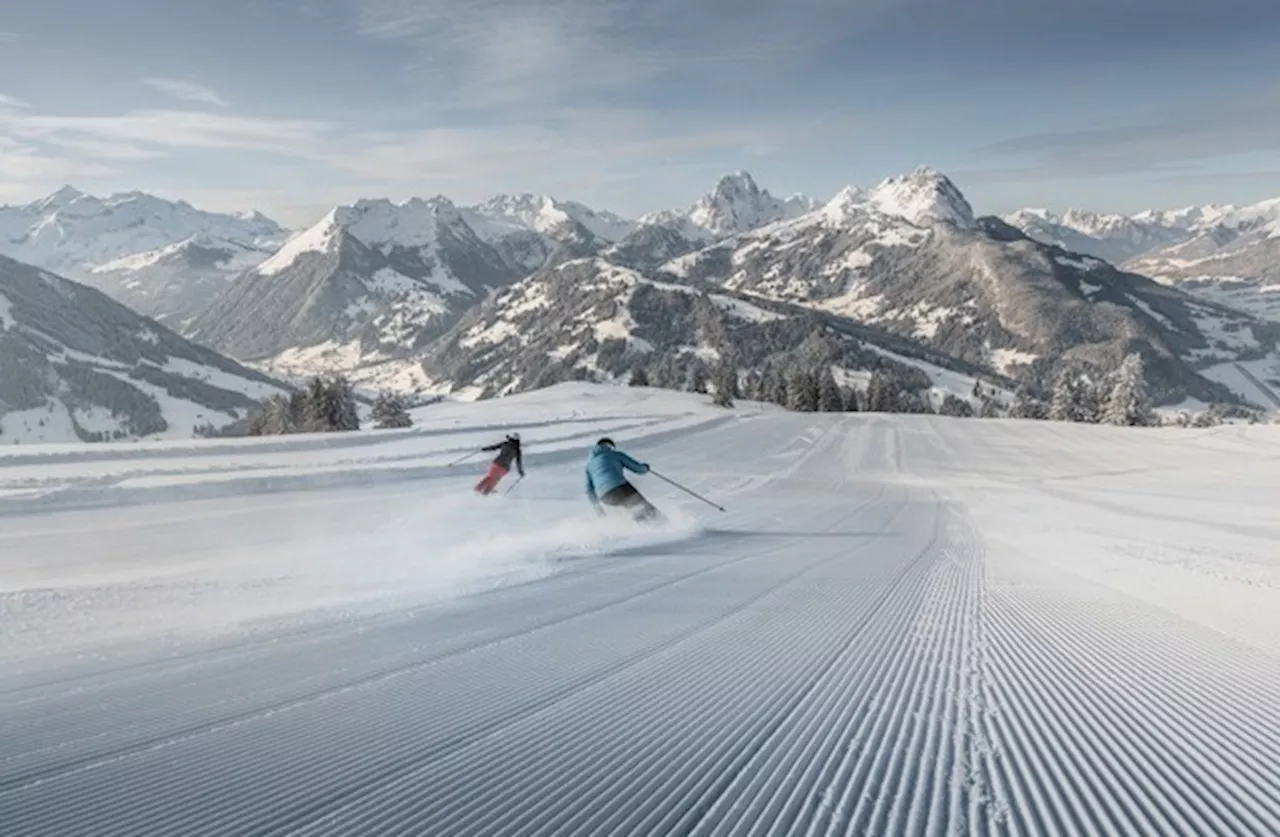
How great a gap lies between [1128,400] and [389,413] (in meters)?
59.0

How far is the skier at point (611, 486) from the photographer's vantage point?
14.5 m

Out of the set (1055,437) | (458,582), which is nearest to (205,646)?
(458,582)

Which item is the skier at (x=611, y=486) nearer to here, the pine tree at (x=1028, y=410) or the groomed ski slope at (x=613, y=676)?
the groomed ski slope at (x=613, y=676)

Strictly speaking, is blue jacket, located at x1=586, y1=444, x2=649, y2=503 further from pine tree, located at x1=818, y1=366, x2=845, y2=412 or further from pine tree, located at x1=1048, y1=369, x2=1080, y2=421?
pine tree, located at x1=1048, y1=369, x2=1080, y2=421

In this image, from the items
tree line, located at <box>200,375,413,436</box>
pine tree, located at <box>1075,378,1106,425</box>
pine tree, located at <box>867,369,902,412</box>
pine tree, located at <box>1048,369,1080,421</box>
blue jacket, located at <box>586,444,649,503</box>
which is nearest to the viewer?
blue jacket, located at <box>586,444,649,503</box>

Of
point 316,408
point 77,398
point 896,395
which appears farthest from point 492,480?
point 77,398

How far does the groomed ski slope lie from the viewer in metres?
3.50

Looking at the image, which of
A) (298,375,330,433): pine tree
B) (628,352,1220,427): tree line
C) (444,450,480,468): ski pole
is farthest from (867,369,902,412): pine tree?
(444,450,480,468): ski pole

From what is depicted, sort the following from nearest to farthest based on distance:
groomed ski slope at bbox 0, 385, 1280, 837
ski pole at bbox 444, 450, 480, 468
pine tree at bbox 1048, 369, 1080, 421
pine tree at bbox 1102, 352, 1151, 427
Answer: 1. groomed ski slope at bbox 0, 385, 1280, 837
2. ski pole at bbox 444, 450, 480, 468
3. pine tree at bbox 1102, 352, 1151, 427
4. pine tree at bbox 1048, 369, 1080, 421

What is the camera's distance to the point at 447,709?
4.61m

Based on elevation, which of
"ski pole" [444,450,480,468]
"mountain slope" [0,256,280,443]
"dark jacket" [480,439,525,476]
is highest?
"dark jacket" [480,439,525,476]

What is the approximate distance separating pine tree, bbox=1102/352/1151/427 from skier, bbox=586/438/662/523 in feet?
213

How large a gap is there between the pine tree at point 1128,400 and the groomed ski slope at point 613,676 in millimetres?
59426

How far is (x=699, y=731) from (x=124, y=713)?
126 inches
